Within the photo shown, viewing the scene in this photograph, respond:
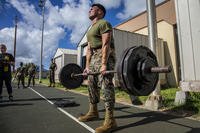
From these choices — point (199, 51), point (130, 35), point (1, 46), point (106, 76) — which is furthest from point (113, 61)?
point (130, 35)

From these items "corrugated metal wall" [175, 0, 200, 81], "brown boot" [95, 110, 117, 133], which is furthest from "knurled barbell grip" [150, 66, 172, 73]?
"corrugated metal wall" [175, 0, 200, 81]

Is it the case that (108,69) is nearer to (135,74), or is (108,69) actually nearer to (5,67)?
(135,74)

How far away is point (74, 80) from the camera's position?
5.54 m

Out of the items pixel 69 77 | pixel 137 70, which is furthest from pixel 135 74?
pixel 69 77

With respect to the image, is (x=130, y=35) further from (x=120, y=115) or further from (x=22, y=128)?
(x=22, y=128)

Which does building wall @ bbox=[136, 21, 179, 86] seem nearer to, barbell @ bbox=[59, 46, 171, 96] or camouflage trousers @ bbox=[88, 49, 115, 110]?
camouflage trousers @ bbox=[88, 49, 115, 110]

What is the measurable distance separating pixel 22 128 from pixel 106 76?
174cm

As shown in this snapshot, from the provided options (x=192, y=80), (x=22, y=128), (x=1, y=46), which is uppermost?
(x=1, y=46)

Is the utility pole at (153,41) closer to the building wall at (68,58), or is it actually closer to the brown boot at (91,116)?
the brown boot at (91,116)

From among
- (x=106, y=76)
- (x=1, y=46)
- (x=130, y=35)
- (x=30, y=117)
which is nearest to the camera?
(x=106, y=76)

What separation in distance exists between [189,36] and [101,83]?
3197 mm

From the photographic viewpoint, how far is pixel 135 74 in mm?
3141

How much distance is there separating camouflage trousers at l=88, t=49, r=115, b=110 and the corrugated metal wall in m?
2.74

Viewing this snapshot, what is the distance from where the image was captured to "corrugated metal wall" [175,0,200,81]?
5.69 metres
